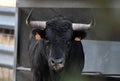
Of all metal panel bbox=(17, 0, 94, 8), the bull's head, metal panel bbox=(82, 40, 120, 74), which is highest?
metal panel bbox=(17, 0, 94, 8)

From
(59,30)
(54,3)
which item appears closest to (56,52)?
(59,30)

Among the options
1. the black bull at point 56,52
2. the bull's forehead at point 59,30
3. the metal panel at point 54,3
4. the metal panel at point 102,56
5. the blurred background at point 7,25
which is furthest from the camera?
the blurred background at point 7,25

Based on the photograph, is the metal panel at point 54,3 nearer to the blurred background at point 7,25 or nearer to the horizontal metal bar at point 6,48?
the blurred background at point 7,25

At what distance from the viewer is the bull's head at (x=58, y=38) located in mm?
5969

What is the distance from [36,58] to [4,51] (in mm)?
1223

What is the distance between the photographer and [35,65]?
6922 mm

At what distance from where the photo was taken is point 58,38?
20.2 ft

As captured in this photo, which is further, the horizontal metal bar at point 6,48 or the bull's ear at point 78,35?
the horizontal metal bar at point 6,48

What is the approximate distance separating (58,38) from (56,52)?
25 cm

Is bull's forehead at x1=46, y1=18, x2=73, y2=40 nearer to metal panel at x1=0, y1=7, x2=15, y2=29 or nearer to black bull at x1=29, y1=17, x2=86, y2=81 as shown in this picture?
black bull at x1=29, y1=17, x2=86, y2=81

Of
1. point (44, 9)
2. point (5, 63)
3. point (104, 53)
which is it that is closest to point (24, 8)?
point (44, 9)

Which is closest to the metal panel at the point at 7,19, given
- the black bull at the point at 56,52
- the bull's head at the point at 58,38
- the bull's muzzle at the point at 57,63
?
the black bull at the point at 56,52

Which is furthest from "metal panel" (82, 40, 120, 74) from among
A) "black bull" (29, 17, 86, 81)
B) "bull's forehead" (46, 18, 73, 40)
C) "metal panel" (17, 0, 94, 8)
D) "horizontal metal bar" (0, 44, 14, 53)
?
"bull's forehead" (46, 18, 73, 40)

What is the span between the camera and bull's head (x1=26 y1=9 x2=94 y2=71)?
5.97 meters
